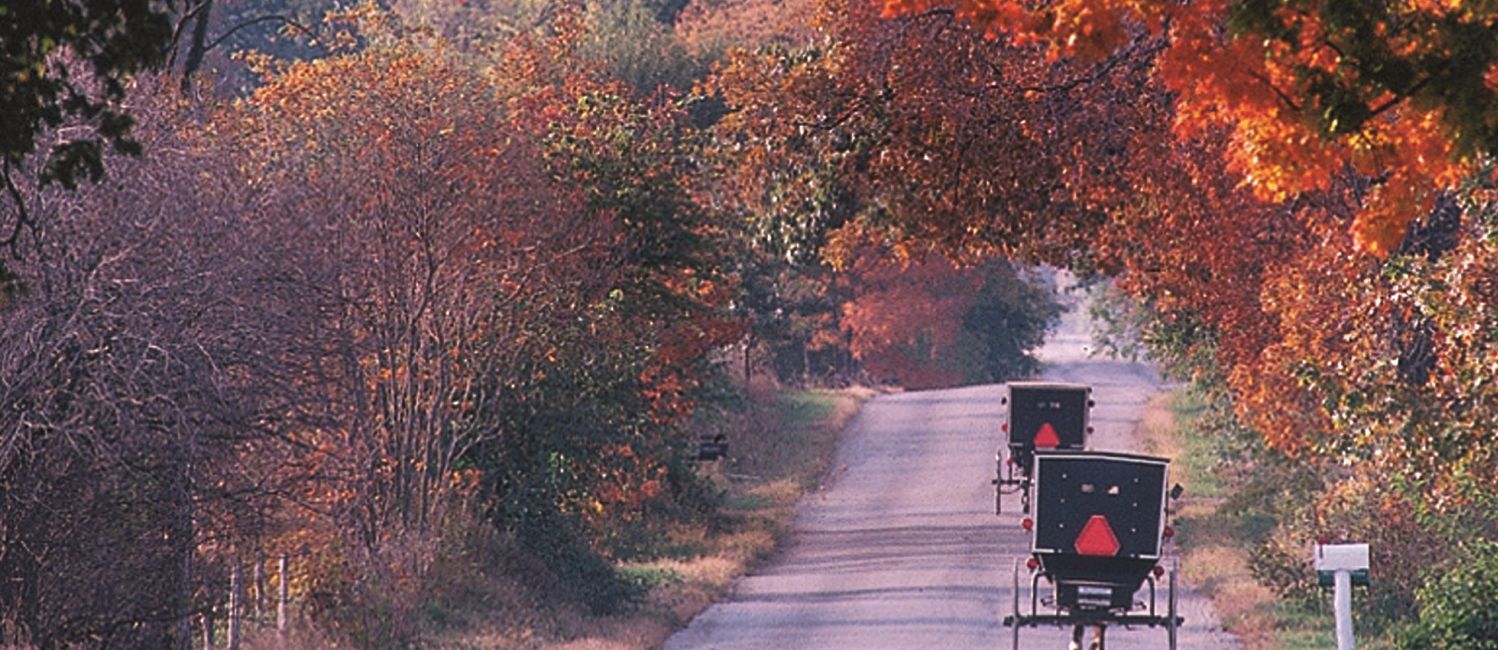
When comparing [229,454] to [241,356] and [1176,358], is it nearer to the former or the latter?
[241,356]

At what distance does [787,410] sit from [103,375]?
4411 centimetres

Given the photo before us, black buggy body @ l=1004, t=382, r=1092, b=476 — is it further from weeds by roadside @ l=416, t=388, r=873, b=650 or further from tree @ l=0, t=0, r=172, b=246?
tree @ l=0, t=0, r=172, b=246

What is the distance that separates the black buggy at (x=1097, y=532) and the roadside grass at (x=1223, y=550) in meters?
3.51

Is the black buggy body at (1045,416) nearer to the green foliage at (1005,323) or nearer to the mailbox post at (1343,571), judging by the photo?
the mailbox post at (1343,571)

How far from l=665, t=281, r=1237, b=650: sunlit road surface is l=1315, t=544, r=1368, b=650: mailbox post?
357 inches

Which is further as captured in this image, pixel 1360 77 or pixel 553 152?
pixel 553 152

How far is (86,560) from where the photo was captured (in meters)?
16.2

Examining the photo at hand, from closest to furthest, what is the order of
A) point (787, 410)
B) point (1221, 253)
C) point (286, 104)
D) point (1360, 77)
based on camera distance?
1. point (1360, 77)
2. point (1221, 253)
3. point (286, 104)
4. point (787, 410)

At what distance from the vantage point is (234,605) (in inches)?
703

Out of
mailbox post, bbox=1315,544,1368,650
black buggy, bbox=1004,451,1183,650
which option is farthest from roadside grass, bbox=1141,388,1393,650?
mailbox post, bbox=1315,544,1368,650

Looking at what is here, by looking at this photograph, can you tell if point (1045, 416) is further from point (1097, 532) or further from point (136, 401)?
point (136, 401)

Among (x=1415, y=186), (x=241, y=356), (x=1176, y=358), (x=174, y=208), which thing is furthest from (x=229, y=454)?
(x=1176, y=358)

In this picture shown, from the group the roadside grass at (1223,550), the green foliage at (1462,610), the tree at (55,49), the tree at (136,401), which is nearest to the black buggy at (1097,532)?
the green foliage at (1462,610)

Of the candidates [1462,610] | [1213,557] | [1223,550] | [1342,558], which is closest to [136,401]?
[1342,558]
